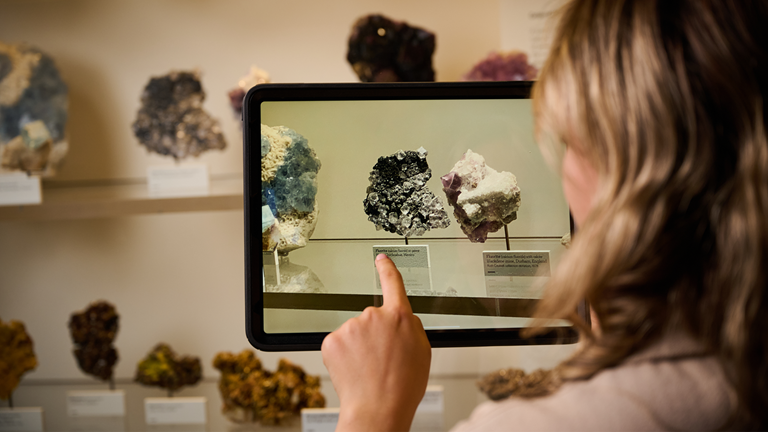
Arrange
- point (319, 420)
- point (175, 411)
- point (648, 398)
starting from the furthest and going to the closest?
point (175, 411), point (319, 420), point (648, 398)

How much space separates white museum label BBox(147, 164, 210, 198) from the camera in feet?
3.10

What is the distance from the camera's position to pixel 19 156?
936 millimetres

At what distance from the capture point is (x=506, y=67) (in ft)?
3.03

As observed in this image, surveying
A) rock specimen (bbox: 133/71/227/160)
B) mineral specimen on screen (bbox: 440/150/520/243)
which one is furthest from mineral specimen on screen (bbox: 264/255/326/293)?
rock specimen (bbox: 133/71/227/160)

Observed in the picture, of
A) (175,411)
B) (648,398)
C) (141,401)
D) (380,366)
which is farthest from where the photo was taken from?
(141,401)

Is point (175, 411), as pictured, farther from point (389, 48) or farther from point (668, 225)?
point (668, 225)

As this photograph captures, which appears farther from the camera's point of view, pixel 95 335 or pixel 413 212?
pixel 95 335

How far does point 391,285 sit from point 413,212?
0.09 m

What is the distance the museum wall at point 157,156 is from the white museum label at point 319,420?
227 millimetres

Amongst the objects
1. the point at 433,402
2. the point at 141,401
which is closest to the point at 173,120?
the point at 141,401

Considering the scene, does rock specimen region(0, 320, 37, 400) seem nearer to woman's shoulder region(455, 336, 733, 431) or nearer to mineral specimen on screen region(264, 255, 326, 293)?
mineral specimen on screen region(264, 255, 326, 293)

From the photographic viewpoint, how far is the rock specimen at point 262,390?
0.94 m

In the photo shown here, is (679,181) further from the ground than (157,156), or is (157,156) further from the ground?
(157,156)

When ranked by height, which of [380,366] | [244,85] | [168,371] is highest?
[244,85]
